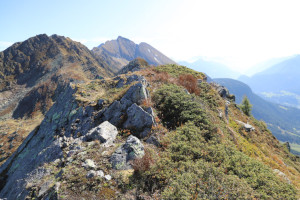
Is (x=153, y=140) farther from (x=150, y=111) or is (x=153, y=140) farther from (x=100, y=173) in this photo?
(x=100, y=173)

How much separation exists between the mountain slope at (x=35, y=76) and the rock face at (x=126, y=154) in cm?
4356

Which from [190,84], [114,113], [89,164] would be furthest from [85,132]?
[190,84]

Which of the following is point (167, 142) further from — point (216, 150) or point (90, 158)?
point (90, 158)

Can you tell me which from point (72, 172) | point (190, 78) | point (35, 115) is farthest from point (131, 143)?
point (35, 115)

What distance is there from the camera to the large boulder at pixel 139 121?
→ 1189 cm

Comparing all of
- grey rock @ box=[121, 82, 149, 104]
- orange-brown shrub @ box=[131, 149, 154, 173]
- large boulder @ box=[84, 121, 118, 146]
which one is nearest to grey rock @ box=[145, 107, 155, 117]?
grey rock @ box=[121, 82, 149, 104]

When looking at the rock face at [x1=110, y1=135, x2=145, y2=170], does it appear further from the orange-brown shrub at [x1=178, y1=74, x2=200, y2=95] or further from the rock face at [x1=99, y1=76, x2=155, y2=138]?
the orange-brown shrub at [x1=178, y1=74, x2=200, y2=95]

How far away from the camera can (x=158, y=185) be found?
758cm

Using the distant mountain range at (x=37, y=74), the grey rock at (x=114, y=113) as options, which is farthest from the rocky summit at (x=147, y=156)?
the distant mountain range at (x=37, y=74)

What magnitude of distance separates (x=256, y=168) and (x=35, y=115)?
6865 cm

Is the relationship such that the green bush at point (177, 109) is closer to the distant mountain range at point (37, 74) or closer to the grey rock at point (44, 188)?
the grey rock at point (44, 188)

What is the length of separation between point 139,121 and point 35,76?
310 ft

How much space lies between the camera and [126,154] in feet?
30.3

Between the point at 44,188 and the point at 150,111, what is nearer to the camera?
the point at 44,188
